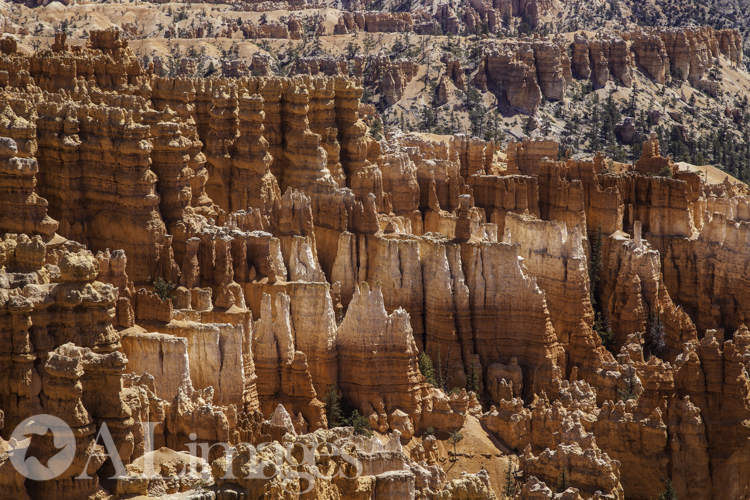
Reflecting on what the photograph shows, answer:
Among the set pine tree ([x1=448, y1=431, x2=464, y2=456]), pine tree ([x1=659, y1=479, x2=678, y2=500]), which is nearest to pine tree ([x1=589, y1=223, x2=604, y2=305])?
pine tree ([x1=659, y1=479, x2=678, y2=500])

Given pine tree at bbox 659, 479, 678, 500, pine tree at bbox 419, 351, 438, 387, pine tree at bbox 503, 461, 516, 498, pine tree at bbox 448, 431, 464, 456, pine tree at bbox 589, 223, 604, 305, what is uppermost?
pine tree at bbox 589, 223, 604, 305

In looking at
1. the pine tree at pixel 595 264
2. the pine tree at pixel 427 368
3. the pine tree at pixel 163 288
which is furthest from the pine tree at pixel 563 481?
the pine tree at pixel 595 264

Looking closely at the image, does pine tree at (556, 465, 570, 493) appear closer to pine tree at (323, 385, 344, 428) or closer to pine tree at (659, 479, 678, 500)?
pine tree at (659, 479, 678, 500)

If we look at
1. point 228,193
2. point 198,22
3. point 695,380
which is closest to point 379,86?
point 198,22

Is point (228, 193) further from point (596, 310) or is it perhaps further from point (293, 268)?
point (596, 310)

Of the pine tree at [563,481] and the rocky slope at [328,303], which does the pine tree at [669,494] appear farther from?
the pine tree at [563,481]

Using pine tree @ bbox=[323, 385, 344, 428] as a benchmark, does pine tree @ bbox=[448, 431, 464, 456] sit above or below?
below

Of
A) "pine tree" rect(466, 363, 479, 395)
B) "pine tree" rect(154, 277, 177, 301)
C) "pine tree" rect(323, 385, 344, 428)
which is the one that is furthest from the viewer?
"pine tree" rect(466, 363, 479, 395)

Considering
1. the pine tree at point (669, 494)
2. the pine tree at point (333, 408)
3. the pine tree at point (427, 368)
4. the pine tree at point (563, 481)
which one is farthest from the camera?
the pine tree at point (427, 368)
